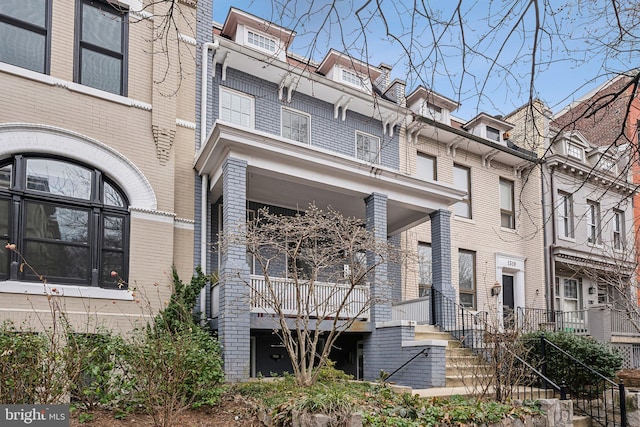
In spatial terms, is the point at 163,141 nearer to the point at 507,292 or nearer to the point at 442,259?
the point at 442,259

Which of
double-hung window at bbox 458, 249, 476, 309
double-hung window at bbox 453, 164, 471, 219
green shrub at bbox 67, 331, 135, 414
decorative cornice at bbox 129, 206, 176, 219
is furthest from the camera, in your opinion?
double-hung window at bbox 453, 164, 471, 219

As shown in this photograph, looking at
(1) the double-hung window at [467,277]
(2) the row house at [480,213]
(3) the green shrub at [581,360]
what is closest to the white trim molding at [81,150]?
(2) the row house at [480,213]

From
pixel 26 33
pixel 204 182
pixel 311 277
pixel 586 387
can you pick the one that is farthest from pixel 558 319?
pixel 26 33

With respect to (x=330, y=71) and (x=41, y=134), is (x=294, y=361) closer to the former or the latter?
(x=41, y=134)

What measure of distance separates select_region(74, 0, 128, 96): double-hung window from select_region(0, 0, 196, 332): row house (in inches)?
0.8

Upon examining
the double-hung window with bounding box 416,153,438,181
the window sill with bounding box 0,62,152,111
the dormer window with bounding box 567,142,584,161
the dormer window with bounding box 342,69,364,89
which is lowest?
the double-hung window with bounding box 416,153,438,181

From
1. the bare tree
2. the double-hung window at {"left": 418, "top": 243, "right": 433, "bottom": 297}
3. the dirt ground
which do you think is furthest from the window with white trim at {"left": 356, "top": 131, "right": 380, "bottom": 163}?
the dirt ground

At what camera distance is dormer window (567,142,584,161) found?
19350 mm

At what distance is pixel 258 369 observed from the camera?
11742mm

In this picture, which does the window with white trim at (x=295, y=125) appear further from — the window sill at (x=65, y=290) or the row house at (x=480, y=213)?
the window sill at (x=65, y=290)

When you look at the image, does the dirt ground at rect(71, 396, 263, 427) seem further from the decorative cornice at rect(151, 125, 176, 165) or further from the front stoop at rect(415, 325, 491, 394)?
the decorative cornice at rect(151, 125, 176, 165)

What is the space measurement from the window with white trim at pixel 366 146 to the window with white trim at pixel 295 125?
66.1 inches

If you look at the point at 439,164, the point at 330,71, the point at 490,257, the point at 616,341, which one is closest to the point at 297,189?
the point at 330,71

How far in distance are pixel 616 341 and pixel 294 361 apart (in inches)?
528
